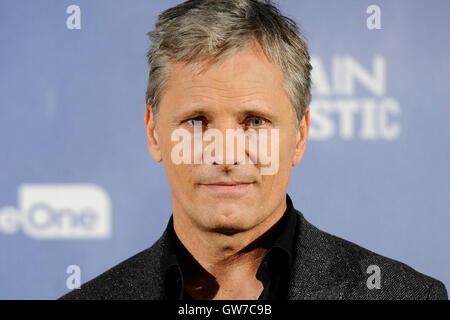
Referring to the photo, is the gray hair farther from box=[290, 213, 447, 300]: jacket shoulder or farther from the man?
box=[290, 213, 447, 300]: jacket shoulder

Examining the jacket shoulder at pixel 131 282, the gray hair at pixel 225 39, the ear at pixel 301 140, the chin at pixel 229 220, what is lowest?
the jacket shoulder at pixel 131 282

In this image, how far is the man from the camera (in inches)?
58.6

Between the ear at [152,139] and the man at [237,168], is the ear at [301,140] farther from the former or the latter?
the ear at [152,139]

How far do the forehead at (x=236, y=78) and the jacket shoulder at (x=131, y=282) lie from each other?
18.5 inches

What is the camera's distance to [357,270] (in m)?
1.57

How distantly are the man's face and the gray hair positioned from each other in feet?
0.09

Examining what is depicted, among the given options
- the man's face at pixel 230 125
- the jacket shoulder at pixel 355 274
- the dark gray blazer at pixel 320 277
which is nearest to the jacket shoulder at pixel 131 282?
the dark gray blazer at pixel 320 277

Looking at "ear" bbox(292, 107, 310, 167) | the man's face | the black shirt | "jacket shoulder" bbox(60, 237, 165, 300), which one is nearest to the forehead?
the man's face

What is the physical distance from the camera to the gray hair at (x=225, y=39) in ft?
4.87

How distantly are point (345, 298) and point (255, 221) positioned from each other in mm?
301

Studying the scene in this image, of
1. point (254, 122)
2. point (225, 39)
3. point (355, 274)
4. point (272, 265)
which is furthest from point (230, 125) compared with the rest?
point (355, 274)
